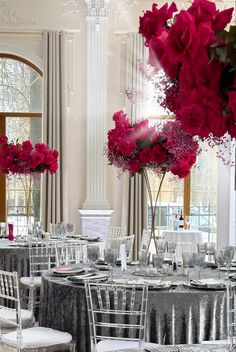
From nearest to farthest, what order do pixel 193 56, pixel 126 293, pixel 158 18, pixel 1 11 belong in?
pixel 193 56, pixel 158 18, pixel 126 293, pixel 1 11

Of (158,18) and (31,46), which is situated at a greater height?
(31,46)

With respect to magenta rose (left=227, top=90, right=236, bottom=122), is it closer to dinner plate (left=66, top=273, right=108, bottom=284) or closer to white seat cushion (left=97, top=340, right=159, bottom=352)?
white seat cushion (left=97, top=340, right=159, bottom=352)

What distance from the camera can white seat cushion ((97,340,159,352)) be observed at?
3.95 m

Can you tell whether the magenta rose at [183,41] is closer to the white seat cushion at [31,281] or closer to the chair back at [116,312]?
the chair back at [116,312]

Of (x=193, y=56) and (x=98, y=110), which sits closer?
(x=193, y=56)

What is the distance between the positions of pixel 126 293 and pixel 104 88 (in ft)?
20.0

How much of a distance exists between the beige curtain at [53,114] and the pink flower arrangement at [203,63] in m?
8.17

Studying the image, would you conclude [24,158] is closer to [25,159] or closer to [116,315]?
[25,159]

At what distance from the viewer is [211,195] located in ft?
33.9

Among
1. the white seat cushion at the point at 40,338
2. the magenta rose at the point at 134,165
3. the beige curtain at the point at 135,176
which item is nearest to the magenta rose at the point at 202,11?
the white seat cushion at the point at 40,338

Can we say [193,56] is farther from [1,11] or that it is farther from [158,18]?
[1,11]

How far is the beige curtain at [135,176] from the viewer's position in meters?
9.80

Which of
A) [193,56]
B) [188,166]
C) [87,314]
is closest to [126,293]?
[87,314]

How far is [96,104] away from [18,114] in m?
1.20
